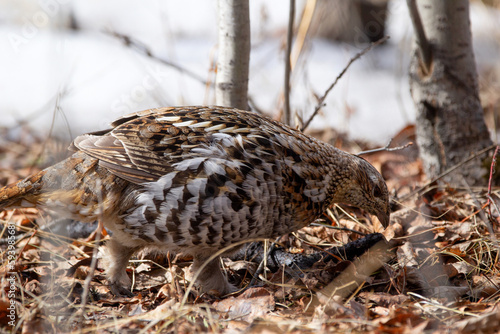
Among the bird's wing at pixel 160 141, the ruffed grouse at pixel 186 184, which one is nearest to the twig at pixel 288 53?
the ruffed grouse at pixel 186 184

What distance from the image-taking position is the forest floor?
2.70 meters

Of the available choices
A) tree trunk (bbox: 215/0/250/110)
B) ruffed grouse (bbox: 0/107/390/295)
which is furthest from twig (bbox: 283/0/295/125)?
ruffed grouse (bbox: 0/107/390/295)

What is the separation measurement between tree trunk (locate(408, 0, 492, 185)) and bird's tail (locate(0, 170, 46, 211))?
331 centimetres

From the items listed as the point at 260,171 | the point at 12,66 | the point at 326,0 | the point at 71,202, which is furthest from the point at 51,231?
the point at 326,0

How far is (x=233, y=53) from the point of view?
385 cm

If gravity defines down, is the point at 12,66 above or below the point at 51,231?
above

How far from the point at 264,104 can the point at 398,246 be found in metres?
4.11

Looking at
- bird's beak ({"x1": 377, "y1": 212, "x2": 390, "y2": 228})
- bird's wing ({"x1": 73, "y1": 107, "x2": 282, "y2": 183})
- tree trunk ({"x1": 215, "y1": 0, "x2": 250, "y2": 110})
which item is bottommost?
bird's beak ({"x1": 377, "y1": 212, "x2": 390, "y2": 228})

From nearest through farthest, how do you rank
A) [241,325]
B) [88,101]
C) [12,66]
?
[241,325] → [88,101] → [12,66]

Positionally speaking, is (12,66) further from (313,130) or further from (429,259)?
(429,259)

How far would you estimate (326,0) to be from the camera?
7.86m

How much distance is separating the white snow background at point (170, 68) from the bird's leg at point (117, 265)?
277 centimetres

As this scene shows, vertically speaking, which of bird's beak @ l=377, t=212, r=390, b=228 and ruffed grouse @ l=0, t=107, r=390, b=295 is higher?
ruffed grouse @ l=0, t=107, r=390, b=295

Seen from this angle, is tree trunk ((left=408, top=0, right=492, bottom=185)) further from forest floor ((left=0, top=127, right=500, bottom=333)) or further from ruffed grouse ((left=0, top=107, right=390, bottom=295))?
ruffed grouse ((left=0, top=107, right=390, bottom=295))
